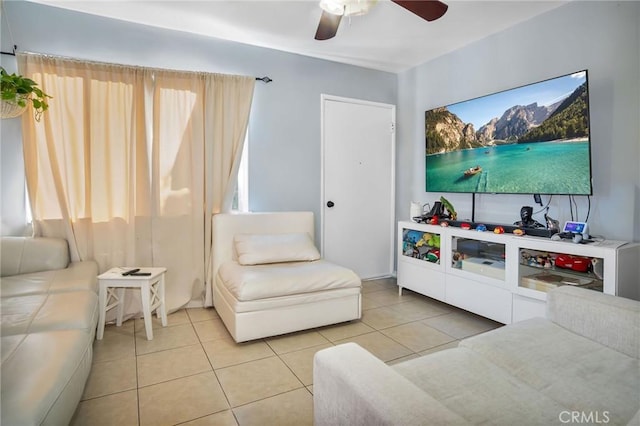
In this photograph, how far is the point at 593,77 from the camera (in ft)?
8.56

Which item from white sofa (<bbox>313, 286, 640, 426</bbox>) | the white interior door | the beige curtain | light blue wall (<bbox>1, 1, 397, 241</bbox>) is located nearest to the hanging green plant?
the beige curtain

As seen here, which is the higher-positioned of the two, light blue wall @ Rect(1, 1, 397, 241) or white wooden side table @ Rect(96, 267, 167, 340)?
light blue wall @ Rect(1, 1, 397, 241)

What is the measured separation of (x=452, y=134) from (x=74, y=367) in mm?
3401

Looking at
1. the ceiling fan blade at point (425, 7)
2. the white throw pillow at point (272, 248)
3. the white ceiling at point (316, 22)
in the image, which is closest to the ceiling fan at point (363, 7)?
the ceiling fan blade at point (425, 7)

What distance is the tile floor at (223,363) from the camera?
1.79m

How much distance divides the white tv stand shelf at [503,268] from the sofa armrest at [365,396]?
1.90 meters

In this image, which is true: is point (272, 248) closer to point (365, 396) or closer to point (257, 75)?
point (257, 75)

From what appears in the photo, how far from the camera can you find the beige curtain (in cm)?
Result: 279

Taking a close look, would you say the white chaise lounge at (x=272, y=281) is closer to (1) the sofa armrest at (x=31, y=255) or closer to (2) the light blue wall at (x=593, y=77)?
(1) the sofa armrest at (x=31, y=255)

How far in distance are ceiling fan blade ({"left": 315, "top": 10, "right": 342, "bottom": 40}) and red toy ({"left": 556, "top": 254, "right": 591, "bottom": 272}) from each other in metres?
2.22

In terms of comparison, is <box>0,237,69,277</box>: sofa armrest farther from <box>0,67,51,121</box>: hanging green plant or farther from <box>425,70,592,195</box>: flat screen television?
<box>425,70,592,195</box>: flat screen television

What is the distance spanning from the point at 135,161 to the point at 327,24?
1.97 m

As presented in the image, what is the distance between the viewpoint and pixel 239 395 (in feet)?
6.36

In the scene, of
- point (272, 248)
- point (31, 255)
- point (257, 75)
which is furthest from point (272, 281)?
point (257, 75)
